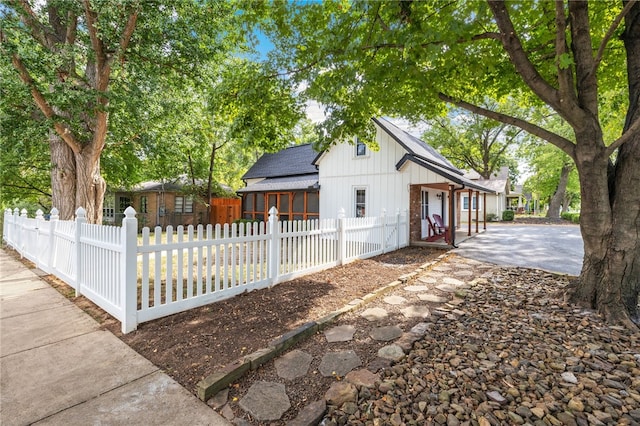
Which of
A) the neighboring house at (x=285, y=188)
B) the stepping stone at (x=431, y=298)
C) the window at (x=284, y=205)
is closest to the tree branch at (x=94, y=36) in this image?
the neighboring house at (x=285, y=188)

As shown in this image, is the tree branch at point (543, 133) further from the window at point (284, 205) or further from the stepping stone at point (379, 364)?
the window at point (284, 205)

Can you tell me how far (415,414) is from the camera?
2191 millimetres

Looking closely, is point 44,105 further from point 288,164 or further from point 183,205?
point 183,205

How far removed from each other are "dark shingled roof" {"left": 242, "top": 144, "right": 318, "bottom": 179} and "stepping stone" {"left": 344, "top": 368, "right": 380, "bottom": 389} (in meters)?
14.3

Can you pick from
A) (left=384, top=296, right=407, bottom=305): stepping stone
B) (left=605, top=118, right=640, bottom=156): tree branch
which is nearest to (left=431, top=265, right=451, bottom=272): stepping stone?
(left=384, top=296, right=407, bottom=305): stepping stone

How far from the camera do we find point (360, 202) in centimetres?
1273

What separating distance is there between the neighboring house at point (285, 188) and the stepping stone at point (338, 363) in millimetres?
10687

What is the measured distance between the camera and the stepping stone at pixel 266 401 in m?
2.24

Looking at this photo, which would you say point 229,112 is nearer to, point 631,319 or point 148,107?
point 148,107

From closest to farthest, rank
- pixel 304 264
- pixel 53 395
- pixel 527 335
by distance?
pixel 53 395 < pixel 527 335 < pixel 304 264

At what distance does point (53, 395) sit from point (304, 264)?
176 inches

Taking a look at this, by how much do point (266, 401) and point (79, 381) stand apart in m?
1.77

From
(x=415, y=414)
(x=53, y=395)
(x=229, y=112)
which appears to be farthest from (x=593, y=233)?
(x=229, y=112)

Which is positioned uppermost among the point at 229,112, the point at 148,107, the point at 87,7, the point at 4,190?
the point at 87,7
